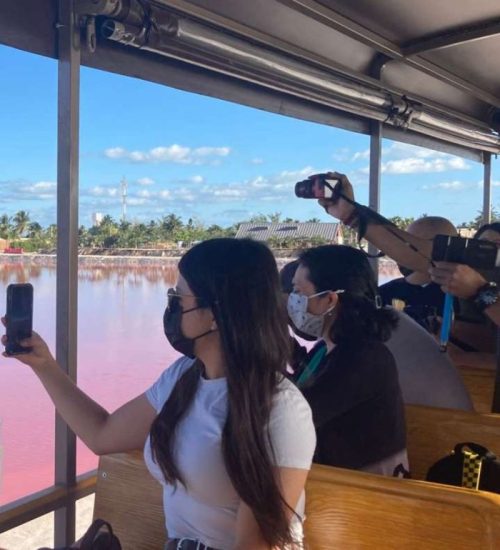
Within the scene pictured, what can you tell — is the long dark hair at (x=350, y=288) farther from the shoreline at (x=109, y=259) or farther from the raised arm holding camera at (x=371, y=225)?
the raised arm holding camera at (x=371, y=225)

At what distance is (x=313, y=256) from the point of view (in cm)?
215

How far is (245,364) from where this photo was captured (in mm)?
1435

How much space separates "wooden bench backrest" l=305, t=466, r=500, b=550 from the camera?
57.5 inches

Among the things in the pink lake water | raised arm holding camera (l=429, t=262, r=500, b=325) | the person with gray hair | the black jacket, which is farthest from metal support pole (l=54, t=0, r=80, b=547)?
the person with gray hair

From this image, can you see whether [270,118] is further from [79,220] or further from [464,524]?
[464,524]

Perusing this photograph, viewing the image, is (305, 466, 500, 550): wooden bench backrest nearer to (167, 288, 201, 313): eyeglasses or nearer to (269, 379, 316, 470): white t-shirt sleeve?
(269, 379, 316, 470): white t-shirt sleeve

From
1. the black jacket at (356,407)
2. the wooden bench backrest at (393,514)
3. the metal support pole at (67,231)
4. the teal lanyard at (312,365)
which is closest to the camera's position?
the wooden bench backrest at (393,514)

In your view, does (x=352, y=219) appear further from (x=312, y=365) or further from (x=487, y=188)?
(x=487, y=188)

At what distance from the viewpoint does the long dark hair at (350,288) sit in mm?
2033

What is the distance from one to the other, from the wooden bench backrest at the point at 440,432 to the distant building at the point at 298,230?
81cm


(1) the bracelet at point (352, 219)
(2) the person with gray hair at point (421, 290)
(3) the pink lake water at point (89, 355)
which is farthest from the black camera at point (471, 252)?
(3) the pink lake water at point (89, 355)

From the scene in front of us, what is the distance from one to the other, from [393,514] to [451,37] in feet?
8.10

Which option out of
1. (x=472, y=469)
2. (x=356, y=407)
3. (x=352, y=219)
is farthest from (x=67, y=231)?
(x=472, y=469)

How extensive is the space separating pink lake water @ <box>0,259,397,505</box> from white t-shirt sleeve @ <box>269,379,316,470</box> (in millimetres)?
644
